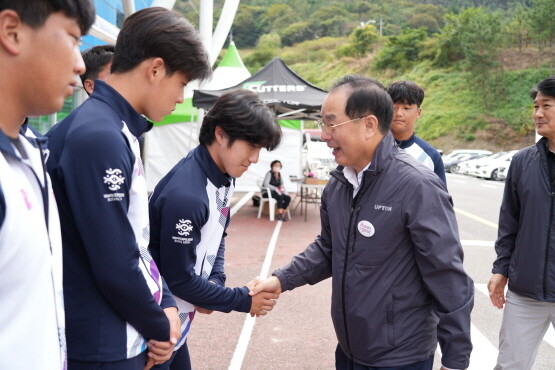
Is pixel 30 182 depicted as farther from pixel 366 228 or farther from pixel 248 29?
pixel 248 29

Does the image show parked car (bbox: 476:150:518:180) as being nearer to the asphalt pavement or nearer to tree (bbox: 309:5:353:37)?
the asphalt pavement

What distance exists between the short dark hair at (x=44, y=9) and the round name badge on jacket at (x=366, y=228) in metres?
1.39

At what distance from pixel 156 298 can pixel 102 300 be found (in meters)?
0.18

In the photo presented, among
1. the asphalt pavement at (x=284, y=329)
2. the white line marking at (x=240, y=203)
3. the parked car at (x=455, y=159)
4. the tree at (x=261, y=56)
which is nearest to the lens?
the asphalt pavement at (x=284, y=329)

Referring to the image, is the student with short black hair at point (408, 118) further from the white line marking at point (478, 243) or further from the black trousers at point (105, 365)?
the white line marking at point (478, 243)

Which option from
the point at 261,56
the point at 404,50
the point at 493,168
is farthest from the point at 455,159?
the point at 261,56

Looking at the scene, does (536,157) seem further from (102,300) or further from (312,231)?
(312,231)

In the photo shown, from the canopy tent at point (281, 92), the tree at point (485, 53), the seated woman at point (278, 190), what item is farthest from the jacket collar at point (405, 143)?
the tree at point (485, 53)

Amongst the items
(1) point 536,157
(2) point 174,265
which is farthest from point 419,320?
(1) point 536,157

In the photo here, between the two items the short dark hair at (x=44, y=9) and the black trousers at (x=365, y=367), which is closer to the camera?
the short dark hair at (x=44, y=9)

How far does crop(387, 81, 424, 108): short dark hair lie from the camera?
168 inches

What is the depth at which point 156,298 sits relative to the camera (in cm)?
169

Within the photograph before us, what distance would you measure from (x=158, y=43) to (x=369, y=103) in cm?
105

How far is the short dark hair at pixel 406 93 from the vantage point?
168 inches
